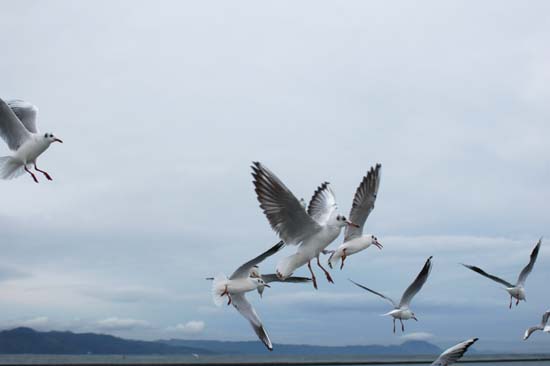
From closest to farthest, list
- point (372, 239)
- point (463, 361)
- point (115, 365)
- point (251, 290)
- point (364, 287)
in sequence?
point (251, 290) → point (372, 239) → point (364, 287) → point (115, 365) → point (463, 361)

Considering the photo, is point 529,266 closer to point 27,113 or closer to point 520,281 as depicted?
point 520,281

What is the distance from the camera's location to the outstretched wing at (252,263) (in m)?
10.9

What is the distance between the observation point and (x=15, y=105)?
16.0 metres

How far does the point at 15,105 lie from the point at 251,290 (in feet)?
24.6

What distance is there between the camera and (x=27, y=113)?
1578 centimetres

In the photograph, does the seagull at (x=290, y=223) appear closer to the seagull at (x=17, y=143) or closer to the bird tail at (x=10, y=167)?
the seagull at (x=17, y=143)

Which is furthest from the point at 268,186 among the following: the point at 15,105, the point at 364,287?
the point at 364,287

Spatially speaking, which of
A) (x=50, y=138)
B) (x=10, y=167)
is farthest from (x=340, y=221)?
(x=10, y=167)

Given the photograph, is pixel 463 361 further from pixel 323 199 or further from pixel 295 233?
pixel 295 233

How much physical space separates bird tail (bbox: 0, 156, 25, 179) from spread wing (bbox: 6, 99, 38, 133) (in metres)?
2.36

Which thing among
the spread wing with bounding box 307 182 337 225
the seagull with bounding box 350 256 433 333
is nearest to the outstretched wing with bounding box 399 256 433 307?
the seagull with bounding box 350 256 433 333

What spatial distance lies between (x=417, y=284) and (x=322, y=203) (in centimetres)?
675

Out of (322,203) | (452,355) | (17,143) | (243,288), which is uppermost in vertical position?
(17,143)

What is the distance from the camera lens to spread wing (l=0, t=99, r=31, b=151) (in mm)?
13398
